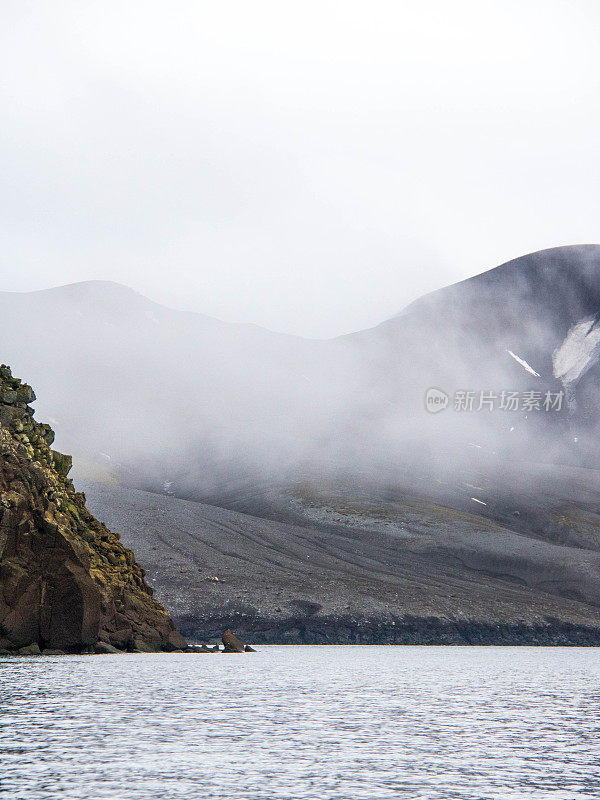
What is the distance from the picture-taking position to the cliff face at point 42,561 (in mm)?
64625

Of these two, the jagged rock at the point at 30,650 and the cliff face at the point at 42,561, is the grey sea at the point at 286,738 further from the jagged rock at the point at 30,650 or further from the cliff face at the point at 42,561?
the jagged rock at the point at 30,650

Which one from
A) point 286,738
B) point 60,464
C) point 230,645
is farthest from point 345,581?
point 286,738

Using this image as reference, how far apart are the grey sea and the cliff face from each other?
8.97 m

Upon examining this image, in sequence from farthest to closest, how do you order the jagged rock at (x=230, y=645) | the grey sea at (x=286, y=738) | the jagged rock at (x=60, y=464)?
1. the jagged rock at (x=230, y=645)
2. the jagged rock at (x=60, y=464)
3. the grey sea at (x=286, y=738)

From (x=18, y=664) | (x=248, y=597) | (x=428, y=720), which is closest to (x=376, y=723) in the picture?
(x=428, y=720)

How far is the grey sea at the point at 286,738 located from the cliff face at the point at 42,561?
29.4 ft

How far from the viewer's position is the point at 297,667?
74.2 metres

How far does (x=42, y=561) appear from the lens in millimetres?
65562

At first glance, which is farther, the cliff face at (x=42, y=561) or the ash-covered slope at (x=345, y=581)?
the ash-covered slope at (x=345, y=581)

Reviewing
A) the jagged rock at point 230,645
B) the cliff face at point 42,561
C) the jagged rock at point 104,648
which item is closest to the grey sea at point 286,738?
the cliff face at point 42,561

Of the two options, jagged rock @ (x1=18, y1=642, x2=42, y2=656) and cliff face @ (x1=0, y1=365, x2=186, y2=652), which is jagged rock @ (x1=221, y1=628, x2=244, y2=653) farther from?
jagged rock @ (x1=18, y1=642, x2=42, y2=656)

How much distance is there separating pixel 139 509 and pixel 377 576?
163 feet

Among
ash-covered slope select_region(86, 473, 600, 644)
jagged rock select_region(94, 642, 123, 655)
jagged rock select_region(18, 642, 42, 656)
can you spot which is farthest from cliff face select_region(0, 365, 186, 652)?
ash-covered slope select_region(86, 473, 600, 644)

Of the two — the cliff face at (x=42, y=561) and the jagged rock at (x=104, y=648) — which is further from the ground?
the cliff face at (x=42, y=561)
